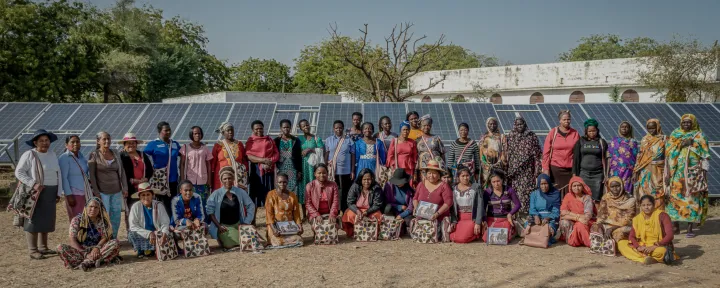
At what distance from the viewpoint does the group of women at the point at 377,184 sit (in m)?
6.42

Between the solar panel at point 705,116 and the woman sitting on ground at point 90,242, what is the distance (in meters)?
9.72

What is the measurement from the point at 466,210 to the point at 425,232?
0.60 metres

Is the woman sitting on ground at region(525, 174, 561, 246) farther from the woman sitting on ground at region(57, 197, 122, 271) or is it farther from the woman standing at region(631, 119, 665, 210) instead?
the woman sitting on ground at region(57, 197, 122, 271)

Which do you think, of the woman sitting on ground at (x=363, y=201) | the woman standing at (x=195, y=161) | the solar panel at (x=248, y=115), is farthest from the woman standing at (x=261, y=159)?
the solar panel at (x=248, y=115)

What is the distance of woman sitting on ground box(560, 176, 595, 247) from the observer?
679cm

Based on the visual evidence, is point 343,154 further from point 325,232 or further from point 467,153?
point 467,153

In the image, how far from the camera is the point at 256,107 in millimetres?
11828

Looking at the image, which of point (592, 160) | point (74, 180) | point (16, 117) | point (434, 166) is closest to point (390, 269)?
point (434, 166)

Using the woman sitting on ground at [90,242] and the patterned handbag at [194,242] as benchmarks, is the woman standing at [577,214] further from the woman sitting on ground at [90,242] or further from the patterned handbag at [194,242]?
the woman sitting on ground at [90,242]

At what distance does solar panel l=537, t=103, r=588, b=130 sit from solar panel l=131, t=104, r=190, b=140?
6.98 metres

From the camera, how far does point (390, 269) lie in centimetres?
585

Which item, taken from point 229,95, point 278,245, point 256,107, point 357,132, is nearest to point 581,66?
point 229,95

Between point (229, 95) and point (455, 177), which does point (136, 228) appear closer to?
point (455, 177)

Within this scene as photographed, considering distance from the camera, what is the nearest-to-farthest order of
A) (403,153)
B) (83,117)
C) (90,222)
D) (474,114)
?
(90,222)
(403,153)
(474,114)
(83,117)
